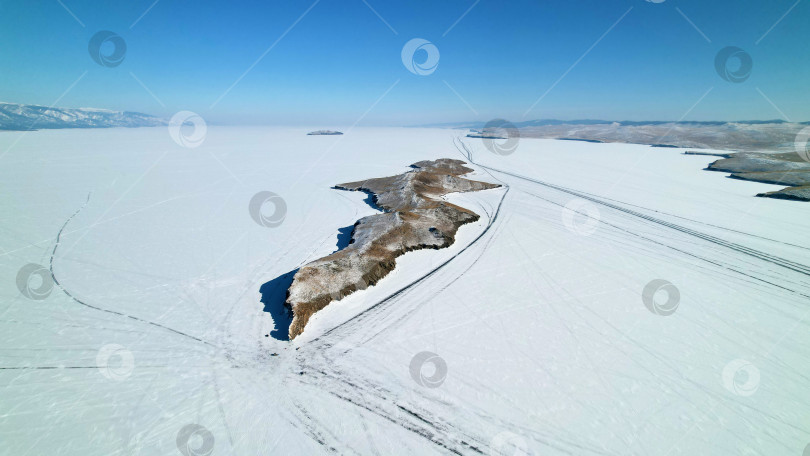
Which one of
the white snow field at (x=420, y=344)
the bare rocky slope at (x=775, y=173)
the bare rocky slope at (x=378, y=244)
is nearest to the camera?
the white snow field at (x=420, y=344)

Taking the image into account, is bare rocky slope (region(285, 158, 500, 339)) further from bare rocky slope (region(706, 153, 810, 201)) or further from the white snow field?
bare rocky slope (region(706, 153, 810, 201))

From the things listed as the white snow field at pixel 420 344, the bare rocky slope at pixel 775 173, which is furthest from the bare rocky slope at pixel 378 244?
the bare rocky slope at pixel 775 173

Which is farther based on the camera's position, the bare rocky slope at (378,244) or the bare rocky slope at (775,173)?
the bare rocky slope at (775,173)

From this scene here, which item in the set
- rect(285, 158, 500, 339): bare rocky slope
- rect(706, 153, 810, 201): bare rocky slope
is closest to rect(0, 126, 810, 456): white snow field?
rect(285, 158, 500, 339): bare rocky slope

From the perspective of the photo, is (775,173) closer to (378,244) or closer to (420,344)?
(378,244)

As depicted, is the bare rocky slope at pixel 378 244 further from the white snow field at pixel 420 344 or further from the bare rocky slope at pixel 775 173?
the bare rocky slope at pixel 775 173

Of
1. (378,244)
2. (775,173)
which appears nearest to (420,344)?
(378,244)
